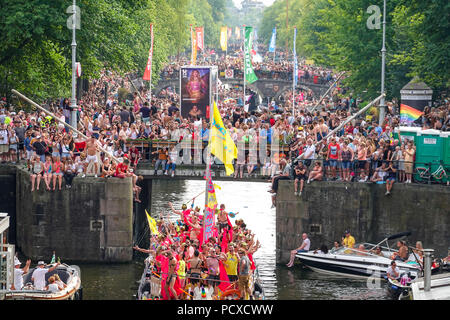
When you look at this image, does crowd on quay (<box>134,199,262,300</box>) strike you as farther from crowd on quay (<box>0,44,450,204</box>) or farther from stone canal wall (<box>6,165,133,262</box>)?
crowd on quay (<box>0,44,450,204</box>)

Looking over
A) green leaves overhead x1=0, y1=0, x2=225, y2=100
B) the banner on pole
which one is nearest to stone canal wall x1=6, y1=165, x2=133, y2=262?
green leaves overhead x1=0, y1=0, x2=225, y2=100

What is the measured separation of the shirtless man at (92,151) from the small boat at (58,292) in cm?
685

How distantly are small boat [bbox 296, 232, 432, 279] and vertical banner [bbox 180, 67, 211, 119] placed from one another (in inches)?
354

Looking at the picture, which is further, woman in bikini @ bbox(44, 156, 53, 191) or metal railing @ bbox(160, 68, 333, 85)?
metal railing @ bbox(160, 68, 333, 85)

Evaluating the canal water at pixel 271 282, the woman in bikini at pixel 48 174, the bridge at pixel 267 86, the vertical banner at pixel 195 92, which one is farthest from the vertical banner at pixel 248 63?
the bridge at pixel 267 86

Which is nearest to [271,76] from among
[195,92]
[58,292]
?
[195,92]

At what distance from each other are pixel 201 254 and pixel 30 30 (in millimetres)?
19586

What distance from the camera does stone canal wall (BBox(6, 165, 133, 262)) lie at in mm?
34531

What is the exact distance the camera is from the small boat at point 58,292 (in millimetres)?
22734

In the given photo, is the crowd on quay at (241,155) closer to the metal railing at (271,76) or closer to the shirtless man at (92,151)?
the shirtless man at (92,151)

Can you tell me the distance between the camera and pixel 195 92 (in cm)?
3956

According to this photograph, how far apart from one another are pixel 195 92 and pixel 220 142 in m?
10.7

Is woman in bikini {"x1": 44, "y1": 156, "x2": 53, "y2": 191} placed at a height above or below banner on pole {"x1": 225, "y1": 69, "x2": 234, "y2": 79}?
below

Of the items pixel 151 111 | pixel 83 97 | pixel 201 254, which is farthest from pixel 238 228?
pixel 83 97
